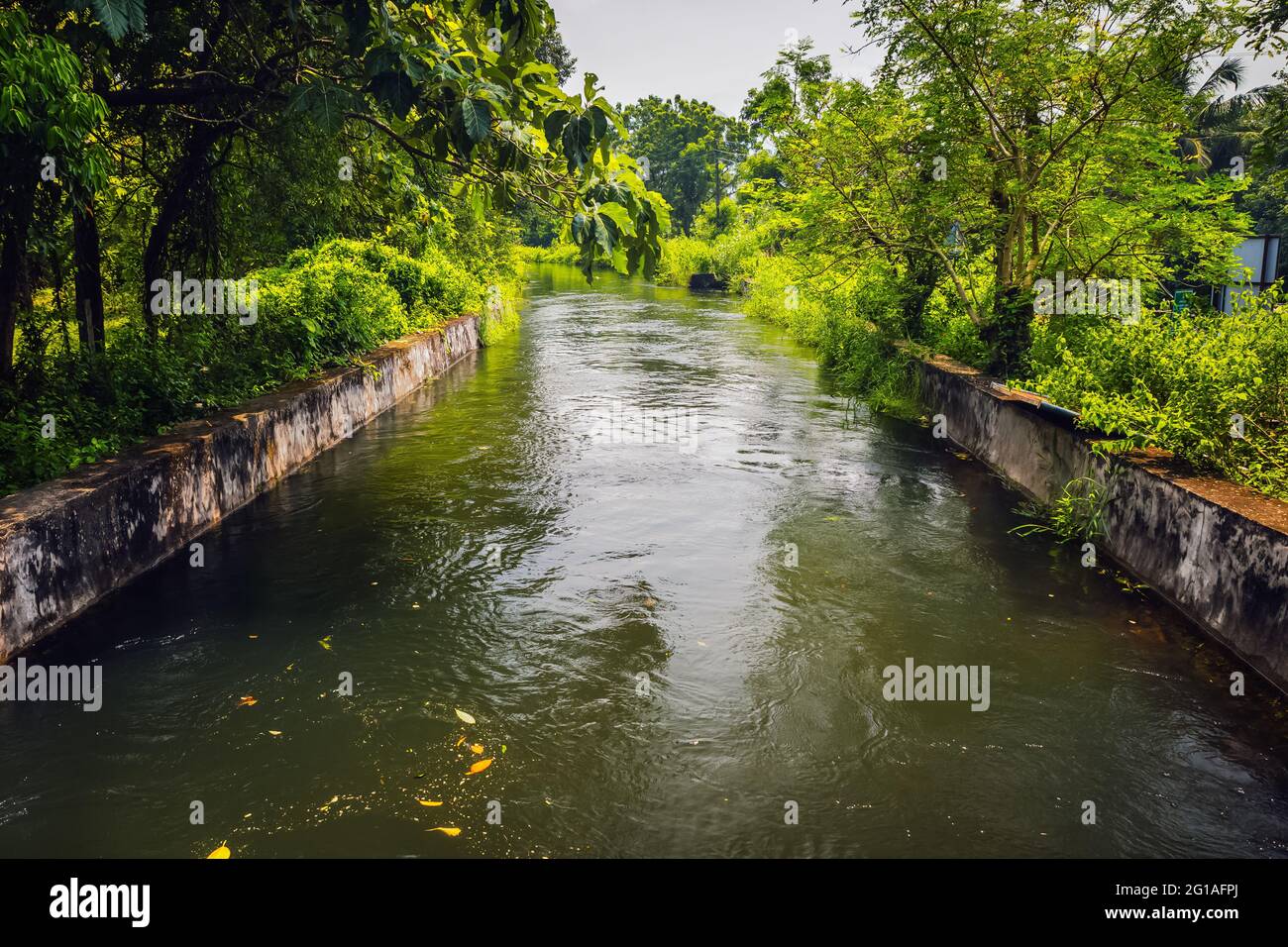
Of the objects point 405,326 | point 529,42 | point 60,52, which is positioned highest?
point 529,42

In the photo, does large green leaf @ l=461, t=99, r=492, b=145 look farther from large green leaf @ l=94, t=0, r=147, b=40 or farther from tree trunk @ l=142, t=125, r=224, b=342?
tree trunk @ l=142, t=125, r=224, b=342

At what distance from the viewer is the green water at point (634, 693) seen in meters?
3.62

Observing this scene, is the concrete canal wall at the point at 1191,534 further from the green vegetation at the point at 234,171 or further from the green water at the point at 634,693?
the green vegetation at the point at 234,171

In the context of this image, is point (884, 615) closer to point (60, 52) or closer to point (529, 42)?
point (529, 42)

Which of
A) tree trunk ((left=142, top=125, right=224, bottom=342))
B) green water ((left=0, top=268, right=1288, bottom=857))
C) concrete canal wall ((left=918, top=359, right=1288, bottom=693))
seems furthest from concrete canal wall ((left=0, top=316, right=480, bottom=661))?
concrete canal wall ((left=918, top=359, right=1288, bottom=693))

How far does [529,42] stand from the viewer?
6168 mm

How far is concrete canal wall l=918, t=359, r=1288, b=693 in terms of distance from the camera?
480 centimetres

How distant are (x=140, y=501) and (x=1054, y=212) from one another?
33.9ft

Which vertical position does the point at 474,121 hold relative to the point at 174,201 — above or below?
below

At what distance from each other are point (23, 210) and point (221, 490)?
102 inches

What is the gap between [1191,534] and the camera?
561cm

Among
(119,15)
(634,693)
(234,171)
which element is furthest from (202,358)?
(634,693)

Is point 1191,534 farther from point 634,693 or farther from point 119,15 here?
point 119,15

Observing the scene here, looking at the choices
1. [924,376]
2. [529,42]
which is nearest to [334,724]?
[529,42]
